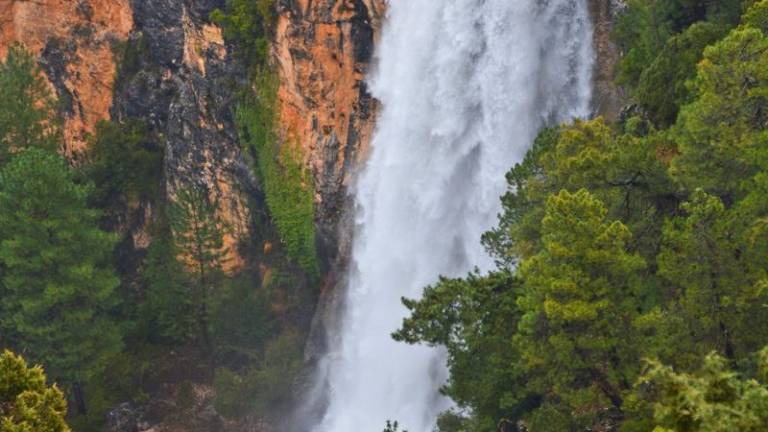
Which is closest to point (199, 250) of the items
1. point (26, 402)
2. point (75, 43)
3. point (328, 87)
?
point (328, 87)

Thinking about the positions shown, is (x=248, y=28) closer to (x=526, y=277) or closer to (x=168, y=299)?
(x=168, y=299)

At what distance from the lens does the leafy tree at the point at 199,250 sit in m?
38.6

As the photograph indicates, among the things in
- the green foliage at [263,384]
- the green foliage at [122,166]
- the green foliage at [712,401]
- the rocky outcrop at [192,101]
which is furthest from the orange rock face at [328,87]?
the green foliage at [712,401]

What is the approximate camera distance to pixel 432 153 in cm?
3434

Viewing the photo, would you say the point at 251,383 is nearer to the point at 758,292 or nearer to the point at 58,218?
the point at 58,218

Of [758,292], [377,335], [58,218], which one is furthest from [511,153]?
→ [58,218]

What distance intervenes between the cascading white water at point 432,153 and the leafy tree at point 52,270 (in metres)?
11.0

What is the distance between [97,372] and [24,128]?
14613mm

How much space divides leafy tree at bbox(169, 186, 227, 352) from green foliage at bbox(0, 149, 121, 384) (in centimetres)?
423

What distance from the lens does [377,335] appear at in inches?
1438

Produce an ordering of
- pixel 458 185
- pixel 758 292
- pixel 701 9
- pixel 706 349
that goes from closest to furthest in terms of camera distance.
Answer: pixel 758 292 → pixel 706 349 → pixel 701 9 → pixel 458 185

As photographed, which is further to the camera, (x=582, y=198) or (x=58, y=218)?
(x=58, y=218)

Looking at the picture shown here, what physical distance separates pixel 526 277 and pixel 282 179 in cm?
2338

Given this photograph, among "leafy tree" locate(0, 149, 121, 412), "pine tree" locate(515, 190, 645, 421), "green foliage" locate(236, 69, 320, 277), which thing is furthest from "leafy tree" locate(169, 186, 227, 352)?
"pine tree" locate(515, 190, 645, 421)
